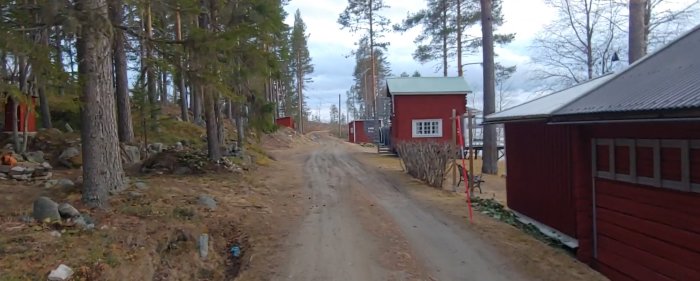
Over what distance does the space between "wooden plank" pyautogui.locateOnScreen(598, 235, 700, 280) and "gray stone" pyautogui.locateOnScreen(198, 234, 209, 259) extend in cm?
555

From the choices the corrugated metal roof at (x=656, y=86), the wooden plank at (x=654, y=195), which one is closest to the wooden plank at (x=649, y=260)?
the wooden plank at (x=654, y=195)

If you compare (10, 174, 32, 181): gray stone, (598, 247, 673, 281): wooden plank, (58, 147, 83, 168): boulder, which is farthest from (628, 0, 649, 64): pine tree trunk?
(10, 174, 32, 181): gray stone

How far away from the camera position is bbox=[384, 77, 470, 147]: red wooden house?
96.6 ft

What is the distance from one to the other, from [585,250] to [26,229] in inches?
297

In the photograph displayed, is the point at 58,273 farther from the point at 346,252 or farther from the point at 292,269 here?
the point at 346,252

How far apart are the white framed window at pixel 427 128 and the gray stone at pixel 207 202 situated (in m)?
20.8

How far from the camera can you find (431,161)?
14906 millimetres

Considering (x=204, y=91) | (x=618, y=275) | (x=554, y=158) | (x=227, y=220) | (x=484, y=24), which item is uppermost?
(x=484, y=24)

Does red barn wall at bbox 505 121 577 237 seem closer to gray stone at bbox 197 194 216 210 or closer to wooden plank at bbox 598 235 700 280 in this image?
wooden plank at bbox 598 235 700 280

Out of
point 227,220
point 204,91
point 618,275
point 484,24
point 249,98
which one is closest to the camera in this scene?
point 618,275

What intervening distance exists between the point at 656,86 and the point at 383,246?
4074 millimetres


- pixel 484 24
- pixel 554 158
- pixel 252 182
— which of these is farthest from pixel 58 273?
pixel 484 24

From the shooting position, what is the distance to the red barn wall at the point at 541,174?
8.54 m

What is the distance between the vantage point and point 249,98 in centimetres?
1634
